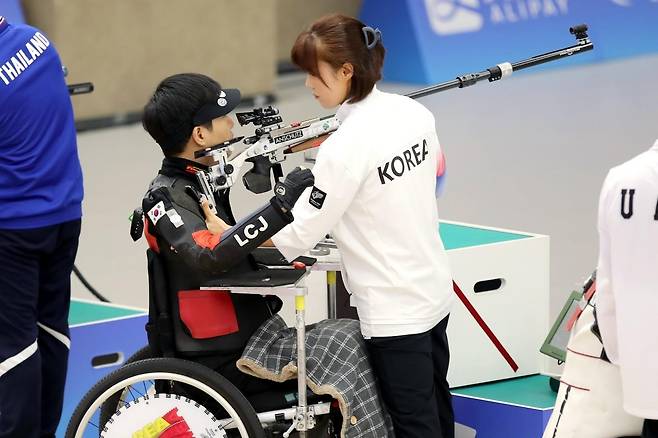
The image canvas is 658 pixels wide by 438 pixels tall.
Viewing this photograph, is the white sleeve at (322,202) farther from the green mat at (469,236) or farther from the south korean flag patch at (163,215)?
the green mat at (469,236)

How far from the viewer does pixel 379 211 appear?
2871mm

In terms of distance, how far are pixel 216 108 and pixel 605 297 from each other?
1.15m

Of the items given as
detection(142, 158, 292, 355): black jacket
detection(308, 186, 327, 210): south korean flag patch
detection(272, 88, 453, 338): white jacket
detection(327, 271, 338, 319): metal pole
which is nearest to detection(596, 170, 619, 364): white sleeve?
detection(272, 88, 453, 338): white jacket

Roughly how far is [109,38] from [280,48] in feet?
8.24

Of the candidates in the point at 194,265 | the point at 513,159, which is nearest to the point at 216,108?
the point at 194,265

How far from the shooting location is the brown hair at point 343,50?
2.85 meters

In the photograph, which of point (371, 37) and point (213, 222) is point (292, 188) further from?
point (371, 37)

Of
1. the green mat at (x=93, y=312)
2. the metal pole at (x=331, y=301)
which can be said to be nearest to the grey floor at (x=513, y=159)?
the green mat at (x=93, y=312)

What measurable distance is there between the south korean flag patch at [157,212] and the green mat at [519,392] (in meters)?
1.11

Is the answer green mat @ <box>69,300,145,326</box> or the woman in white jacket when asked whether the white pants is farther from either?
green mat @ <box>69,300,145,326</box>

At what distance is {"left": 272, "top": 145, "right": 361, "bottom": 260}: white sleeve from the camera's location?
282cm

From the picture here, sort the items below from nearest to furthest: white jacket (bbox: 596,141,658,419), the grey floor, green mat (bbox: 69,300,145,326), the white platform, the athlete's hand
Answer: white jacket (bbox: 596,141,658,419), the athlete's hand, the white platform, green mat (bbox: 69,300,145,326), the grey floor

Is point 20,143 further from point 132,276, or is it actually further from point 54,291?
point 132,276

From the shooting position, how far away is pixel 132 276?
19.4 feet
